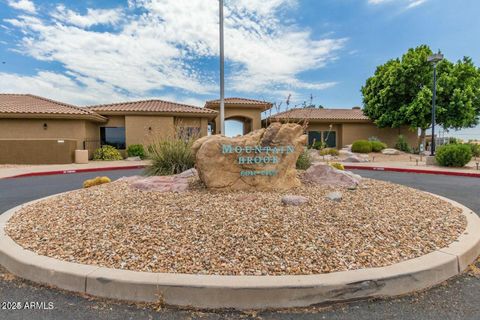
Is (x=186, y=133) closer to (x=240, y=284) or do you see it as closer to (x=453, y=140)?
(x=240, y=284)

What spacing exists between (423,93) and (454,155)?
10.6m

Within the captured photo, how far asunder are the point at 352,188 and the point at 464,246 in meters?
3.11

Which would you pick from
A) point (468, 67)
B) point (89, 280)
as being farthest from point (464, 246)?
point (468, 67)

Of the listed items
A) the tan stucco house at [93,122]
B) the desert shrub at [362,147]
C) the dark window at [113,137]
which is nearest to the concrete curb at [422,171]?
the tan stucco house at [93,122]

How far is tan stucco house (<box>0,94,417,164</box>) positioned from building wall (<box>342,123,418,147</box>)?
0.22 meters

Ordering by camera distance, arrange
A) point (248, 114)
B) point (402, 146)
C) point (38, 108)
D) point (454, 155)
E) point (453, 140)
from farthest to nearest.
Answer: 1. point (453, 140)
2. point (402, 146)
3. point (248, 114)
4. point (38, 108)
5. point (454, 155)

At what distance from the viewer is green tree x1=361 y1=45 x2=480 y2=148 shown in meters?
24.3

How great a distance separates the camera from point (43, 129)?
20.3 meters

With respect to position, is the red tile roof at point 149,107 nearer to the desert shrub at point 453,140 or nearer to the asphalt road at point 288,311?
the asphalt road at point 288,311

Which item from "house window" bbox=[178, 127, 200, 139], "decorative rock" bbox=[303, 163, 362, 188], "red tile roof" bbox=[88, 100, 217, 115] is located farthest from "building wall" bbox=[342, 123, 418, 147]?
"decorative rock" bbox=[303, 163, 362, 188]

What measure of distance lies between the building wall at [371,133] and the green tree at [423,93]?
258cm

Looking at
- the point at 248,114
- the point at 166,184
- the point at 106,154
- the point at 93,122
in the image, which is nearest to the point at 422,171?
the point at 166,184

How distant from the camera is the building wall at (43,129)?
19.7 m

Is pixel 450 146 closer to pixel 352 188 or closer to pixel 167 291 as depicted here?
pixel 352 188
